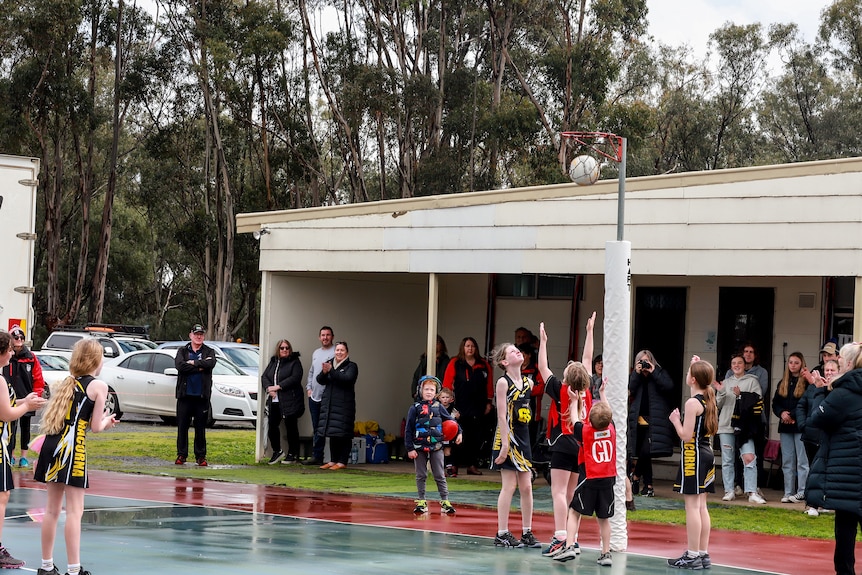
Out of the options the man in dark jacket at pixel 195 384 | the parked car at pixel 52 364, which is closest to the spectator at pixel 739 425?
the man in dark jacket at pixel 195 384

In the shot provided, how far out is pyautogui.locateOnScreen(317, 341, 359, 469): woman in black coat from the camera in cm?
1736

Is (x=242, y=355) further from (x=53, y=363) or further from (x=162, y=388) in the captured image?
(x=53, y=363)

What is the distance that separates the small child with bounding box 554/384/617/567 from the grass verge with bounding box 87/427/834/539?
3.28 meters

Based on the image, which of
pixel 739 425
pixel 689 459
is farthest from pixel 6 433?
pixel 739 425

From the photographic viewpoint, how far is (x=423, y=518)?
12.4m

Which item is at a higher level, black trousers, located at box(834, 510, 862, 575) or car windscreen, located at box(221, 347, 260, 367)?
car windscreen, located at box(221, 347, 260, 367)

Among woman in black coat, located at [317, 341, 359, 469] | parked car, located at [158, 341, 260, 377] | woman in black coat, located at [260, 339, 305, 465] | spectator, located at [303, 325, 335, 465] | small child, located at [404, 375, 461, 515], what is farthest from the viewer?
parked car, located at [158, 341, 260, 377]

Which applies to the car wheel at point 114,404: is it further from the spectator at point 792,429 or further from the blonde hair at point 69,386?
the blonde hair at point 69,386

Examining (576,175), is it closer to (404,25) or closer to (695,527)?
(695,527)

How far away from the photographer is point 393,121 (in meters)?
44.2

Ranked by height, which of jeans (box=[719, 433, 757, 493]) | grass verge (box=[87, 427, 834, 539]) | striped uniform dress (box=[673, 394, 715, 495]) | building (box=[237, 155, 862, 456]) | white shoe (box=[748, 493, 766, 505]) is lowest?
grass verge (box=[87, 427, 834, 539])

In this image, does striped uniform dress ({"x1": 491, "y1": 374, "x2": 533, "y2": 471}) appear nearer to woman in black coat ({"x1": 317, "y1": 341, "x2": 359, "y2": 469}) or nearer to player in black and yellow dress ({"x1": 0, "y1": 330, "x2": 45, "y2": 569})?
player in black and yellow dress ({"x1": 0, "y1": 330, "x2": 45, "y2": 569})

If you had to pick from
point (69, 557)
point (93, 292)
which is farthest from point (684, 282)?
point (93, 292)

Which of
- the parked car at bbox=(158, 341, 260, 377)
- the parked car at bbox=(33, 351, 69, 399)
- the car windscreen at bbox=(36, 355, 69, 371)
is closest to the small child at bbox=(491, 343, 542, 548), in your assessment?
the parked car at bbox=(158, 341, 260, 377)
